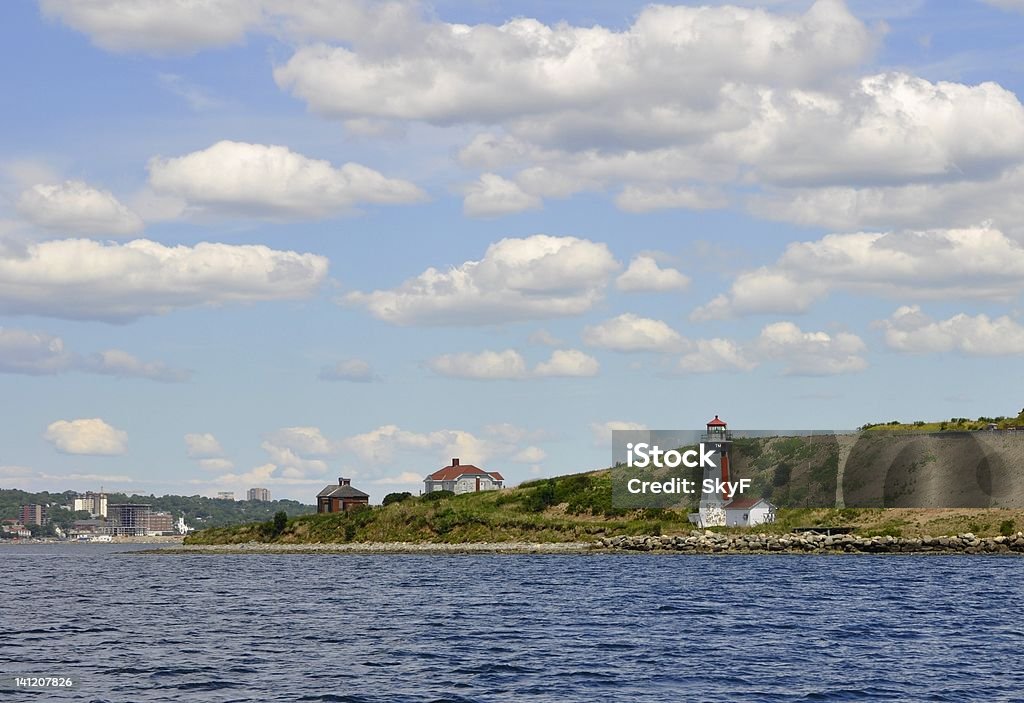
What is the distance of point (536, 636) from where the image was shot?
2016 inches

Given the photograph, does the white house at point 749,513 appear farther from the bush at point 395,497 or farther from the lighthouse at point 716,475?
the bush at point 395,497

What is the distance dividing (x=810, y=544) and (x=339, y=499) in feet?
287

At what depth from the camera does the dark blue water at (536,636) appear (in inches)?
1474

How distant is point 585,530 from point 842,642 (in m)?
92.0

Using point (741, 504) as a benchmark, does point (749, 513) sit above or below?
below

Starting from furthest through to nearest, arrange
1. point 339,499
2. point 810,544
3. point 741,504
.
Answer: point 339,499 → point 741,504 → point 810,544

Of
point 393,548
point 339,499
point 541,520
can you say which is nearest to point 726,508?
point 541,520

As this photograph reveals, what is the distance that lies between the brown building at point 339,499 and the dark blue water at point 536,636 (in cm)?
9452

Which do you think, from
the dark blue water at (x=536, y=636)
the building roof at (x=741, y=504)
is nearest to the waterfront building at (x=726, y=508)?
the building roof at (x=741, y=504)

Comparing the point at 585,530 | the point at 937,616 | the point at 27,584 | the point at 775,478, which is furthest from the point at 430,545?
the point at 937,616

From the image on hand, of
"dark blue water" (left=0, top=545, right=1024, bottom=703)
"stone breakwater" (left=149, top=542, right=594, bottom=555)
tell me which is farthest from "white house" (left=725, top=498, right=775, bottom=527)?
"dark blue water" (left=0, top=545, right=1024, bottom=703)

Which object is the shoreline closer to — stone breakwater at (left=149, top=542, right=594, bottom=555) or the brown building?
stone breakwater at (left=149, top=542, right=594, bottom=555)

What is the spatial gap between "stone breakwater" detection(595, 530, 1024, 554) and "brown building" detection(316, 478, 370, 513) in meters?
64.6

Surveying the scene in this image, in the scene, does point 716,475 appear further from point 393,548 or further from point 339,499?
point 339,499
